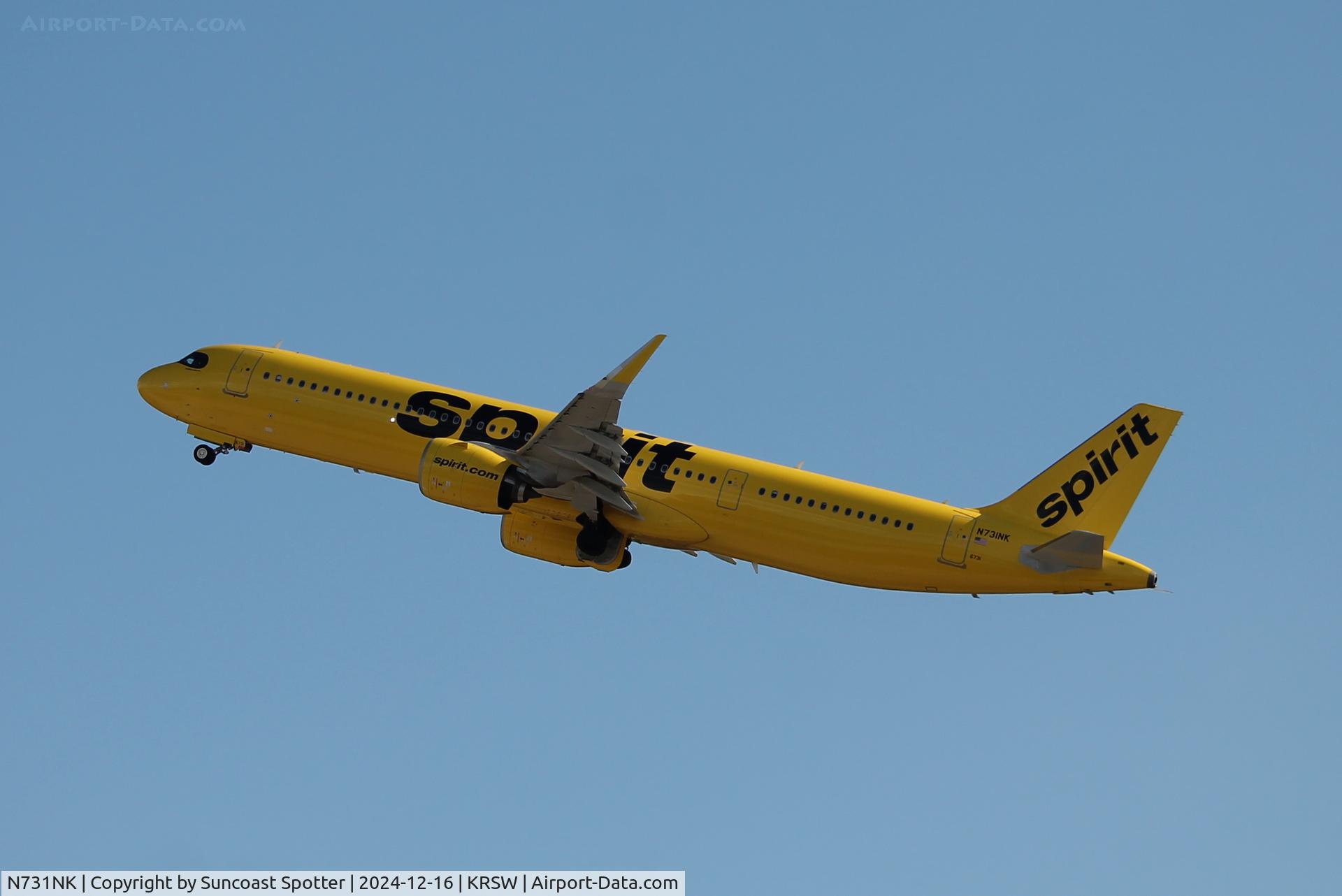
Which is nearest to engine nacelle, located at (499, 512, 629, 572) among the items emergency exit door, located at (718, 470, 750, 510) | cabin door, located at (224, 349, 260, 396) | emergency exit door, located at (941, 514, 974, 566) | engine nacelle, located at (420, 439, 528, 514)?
engine nacelle, located at (420, 439, 528, 514)

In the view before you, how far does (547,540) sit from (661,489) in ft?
12.8

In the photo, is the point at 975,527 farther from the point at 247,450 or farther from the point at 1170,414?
the point at 247,450

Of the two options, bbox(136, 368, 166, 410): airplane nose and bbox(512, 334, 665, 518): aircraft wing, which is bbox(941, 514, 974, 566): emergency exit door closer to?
bbox(512, 334, 665, 518): aircraft wing

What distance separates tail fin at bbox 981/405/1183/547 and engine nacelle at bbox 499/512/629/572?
11.9m

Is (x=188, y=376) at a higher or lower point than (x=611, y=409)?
higher

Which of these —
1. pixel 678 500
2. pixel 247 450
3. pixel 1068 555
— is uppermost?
pixel 247 450

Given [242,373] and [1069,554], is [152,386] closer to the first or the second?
[242,373]

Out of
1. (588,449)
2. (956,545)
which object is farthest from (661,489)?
(956,545)

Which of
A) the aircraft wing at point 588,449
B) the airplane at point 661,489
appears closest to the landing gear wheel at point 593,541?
the airplane at point 661,489

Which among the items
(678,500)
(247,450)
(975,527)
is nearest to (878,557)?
(975,527)

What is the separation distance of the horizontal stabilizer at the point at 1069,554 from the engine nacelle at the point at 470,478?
14.2 metres

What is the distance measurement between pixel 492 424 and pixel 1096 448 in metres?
17.5

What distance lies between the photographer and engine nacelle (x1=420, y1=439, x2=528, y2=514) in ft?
152

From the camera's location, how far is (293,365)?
5191 centimetres
